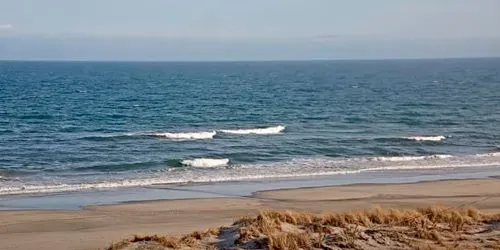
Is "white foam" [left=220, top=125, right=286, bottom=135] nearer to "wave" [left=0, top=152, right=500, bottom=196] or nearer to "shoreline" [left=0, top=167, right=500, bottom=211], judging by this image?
"wave" [left=0, top=152, right=500, bottom=196]

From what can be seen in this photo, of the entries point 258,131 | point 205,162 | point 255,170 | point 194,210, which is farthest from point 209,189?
point 258,131

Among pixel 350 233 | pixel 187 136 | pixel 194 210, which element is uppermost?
pixel 350 233

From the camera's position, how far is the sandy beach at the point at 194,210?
59.0 feet

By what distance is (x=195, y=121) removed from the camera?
52281 millimetres

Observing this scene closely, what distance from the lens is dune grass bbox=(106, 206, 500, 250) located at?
43.2 feet

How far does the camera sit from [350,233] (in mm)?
13602

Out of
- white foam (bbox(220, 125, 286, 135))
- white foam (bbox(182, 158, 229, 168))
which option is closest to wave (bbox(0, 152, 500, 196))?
white foam (bbox(182, 158, 229, 168))

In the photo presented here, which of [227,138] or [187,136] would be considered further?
[187,136]

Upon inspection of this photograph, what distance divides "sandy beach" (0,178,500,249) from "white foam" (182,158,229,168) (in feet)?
24.5

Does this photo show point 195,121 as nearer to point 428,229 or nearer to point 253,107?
point 253,107

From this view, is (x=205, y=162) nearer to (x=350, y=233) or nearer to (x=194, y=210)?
(x=194, y=210)

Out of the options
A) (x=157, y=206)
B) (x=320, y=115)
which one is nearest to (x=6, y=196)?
(x=157, y=206)

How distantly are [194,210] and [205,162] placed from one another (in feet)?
37.3

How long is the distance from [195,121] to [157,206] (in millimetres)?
29729
